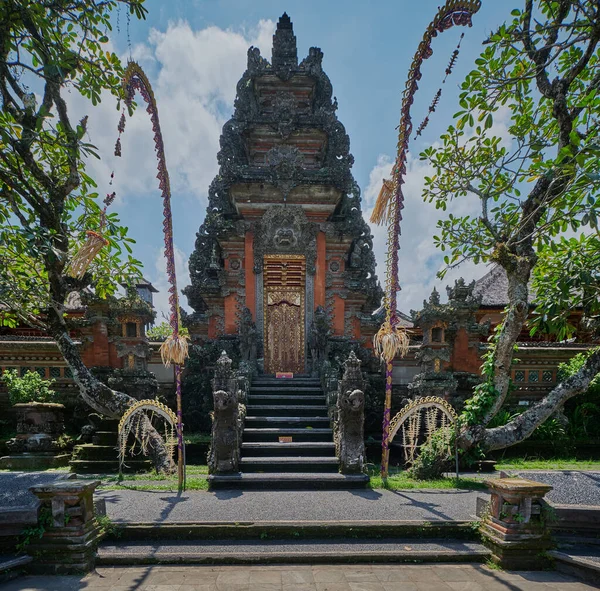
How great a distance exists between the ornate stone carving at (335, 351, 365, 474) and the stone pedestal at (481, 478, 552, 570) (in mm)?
2338

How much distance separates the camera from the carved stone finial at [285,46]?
13.6m

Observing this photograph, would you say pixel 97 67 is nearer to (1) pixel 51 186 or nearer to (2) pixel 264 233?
(1) pixel 51 186

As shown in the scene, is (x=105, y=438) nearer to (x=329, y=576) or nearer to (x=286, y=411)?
(x=286, y=411)

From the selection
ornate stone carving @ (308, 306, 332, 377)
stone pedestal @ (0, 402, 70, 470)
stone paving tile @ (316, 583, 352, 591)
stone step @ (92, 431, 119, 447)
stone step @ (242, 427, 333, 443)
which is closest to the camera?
stone paving tile @ (316, 583, 352, 591)

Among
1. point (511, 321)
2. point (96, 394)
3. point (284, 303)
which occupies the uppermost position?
point (284, 303)

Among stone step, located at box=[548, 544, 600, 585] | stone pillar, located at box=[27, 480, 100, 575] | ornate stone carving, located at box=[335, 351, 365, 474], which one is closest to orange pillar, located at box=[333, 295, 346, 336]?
ornate stone carving, located at box=[335, 351, 365, 474]

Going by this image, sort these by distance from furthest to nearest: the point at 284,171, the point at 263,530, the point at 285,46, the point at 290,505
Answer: the point at 285,46, the point at 284,171, the point at 290,505, the point at 263,530

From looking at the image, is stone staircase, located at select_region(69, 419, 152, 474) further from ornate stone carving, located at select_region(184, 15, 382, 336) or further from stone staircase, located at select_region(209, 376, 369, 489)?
ornate stone carving, located at select_region(184, 15, 382, 336)

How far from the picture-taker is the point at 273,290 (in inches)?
451

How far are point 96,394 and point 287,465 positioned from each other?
389 centimetres

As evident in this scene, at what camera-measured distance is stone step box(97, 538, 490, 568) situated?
426 centimetres

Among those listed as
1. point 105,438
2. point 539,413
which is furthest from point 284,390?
point 539,413

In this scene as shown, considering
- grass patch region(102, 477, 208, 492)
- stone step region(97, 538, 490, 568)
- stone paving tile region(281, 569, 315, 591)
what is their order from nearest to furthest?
stone paving tile region(281, 569, 315, 591), stone step region(97, 538, 490, 568), grass patch region(102, 477, 208, 492)

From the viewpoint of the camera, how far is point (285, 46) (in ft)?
45.5
